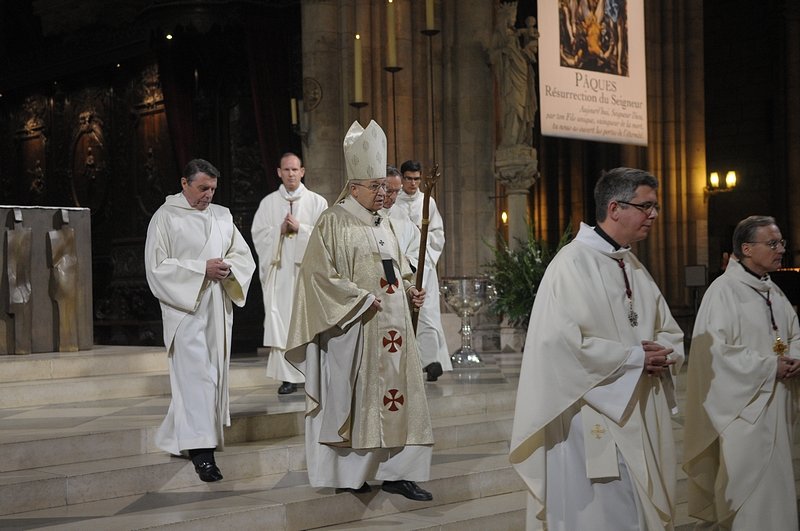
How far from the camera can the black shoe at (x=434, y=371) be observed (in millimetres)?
8555

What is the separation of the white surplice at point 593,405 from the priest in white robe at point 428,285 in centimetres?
437

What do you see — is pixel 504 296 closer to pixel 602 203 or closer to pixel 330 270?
pixel 330 270

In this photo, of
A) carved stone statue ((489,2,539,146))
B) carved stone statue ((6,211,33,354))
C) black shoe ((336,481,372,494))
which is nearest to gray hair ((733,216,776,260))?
black shoe ((336,481,372,494))

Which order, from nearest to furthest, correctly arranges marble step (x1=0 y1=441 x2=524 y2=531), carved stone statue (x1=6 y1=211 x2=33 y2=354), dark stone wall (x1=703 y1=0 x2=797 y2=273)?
marble step (x1=0 y1=441 x2=524 y2=531)
carved stone statue (x1=6 y1=211 x2=33 y2=354)
dark stone wall (x1=703 y1=0 x2=797 y2=273)

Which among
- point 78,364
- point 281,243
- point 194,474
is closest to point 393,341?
point 194,474

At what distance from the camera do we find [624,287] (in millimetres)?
4035

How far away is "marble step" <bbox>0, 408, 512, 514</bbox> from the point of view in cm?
528

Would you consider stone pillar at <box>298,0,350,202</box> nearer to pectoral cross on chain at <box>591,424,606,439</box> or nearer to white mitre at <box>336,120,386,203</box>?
white mitre at <box>336,120,386,203</box>

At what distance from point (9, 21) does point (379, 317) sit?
12.3 meters

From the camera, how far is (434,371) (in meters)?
8.56

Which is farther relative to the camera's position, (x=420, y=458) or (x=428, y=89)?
(x=428, y=89)

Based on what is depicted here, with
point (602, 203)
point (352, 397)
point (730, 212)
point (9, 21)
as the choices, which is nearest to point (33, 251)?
point (352, 397)

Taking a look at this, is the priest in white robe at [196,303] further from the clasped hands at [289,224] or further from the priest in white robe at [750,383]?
the priest in white robe at [750,383]

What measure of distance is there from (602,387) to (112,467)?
2.88m
